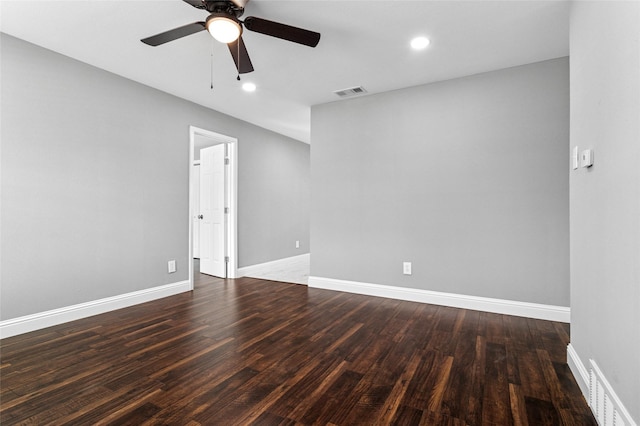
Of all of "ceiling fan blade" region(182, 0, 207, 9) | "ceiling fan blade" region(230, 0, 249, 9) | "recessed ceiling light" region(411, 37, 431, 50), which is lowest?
"ceiling fan blade" region(182, 0, 207, 9)

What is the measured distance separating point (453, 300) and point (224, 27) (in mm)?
3335

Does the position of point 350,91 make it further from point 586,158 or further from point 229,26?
point 586,158

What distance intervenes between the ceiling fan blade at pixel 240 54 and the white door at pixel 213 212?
8.66 ft

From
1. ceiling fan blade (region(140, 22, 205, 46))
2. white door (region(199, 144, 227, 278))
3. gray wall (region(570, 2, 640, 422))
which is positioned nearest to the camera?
gray wall (region(570, 2, 640, 422))

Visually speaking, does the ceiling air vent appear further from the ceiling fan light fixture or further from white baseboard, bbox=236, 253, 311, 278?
white baseboard, bbox=236, 253, 311, 278

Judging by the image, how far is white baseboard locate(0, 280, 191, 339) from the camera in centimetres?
269

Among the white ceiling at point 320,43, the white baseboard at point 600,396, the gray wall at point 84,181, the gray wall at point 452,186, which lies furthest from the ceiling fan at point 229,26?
the white baseboard at point 600,396

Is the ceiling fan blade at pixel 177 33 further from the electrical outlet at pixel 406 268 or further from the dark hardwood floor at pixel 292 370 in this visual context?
the electrical outlet at pixel 406 268

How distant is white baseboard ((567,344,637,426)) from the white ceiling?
7.85 feet

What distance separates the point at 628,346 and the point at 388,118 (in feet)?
10.4

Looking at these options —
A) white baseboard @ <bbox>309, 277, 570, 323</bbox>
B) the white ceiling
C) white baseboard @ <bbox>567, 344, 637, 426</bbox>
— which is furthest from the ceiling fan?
white baseboard @ <bbox>309, 277, 570, 323</bbox>

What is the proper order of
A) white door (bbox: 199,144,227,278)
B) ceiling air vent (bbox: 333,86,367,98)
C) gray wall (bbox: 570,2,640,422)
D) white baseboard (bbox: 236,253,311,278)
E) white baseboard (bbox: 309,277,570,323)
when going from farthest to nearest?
white baseboard (bbox: 236,253,311,278) < white door (bbox: 199,144,227,278) < ceiling air vent (bbox: 333,86,367,98) < white baseboard (bbox: 309,277,570,323) < gray wall (bbox: 570,2,640,422)

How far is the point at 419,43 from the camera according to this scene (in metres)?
2.76

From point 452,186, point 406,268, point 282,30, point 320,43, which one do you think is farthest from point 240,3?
point 406,268
